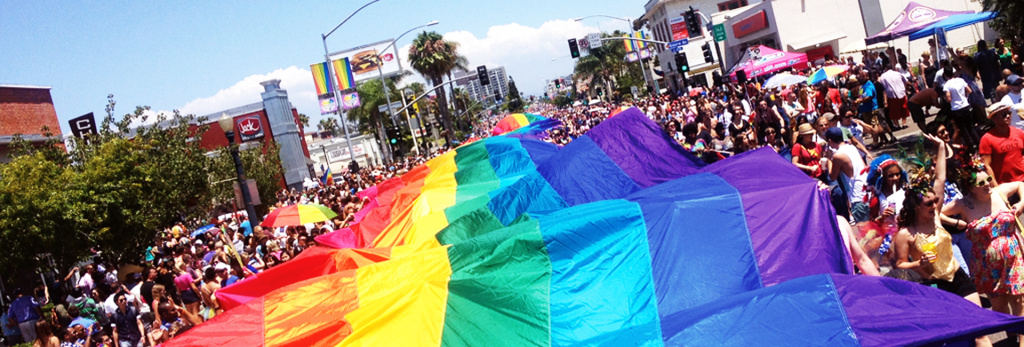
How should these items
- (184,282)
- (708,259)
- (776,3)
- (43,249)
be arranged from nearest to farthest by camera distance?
(708,259)
(184,282)
(43,249)
(776,3)

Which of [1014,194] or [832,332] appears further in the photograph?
[1014,194]

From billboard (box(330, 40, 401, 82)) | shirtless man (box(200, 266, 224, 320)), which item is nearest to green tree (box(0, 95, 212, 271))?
shirtless man (box(200, 266, 224, 320))

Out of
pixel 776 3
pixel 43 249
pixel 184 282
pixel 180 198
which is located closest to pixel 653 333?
pixel 184 282

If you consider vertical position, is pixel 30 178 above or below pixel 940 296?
above

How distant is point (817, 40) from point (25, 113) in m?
35.5

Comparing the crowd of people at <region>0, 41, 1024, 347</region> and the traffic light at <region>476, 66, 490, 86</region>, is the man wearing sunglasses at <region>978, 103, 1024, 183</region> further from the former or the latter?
the traffic light at <region>476, 66, 490, 86</region>

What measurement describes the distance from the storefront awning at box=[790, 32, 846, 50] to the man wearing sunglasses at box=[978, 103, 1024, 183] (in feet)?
119

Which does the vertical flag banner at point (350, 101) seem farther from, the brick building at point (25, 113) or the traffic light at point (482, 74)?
the brick building at point (25, 113)

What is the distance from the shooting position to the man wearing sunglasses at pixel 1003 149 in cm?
711

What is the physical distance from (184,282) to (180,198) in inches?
346

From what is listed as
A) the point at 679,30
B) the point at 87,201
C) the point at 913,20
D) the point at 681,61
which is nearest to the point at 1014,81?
the point at 913,20

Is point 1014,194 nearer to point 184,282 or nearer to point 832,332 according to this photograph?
point 832,332

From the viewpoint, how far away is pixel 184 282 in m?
11.8

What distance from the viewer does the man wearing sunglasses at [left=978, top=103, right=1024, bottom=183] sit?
711cm
